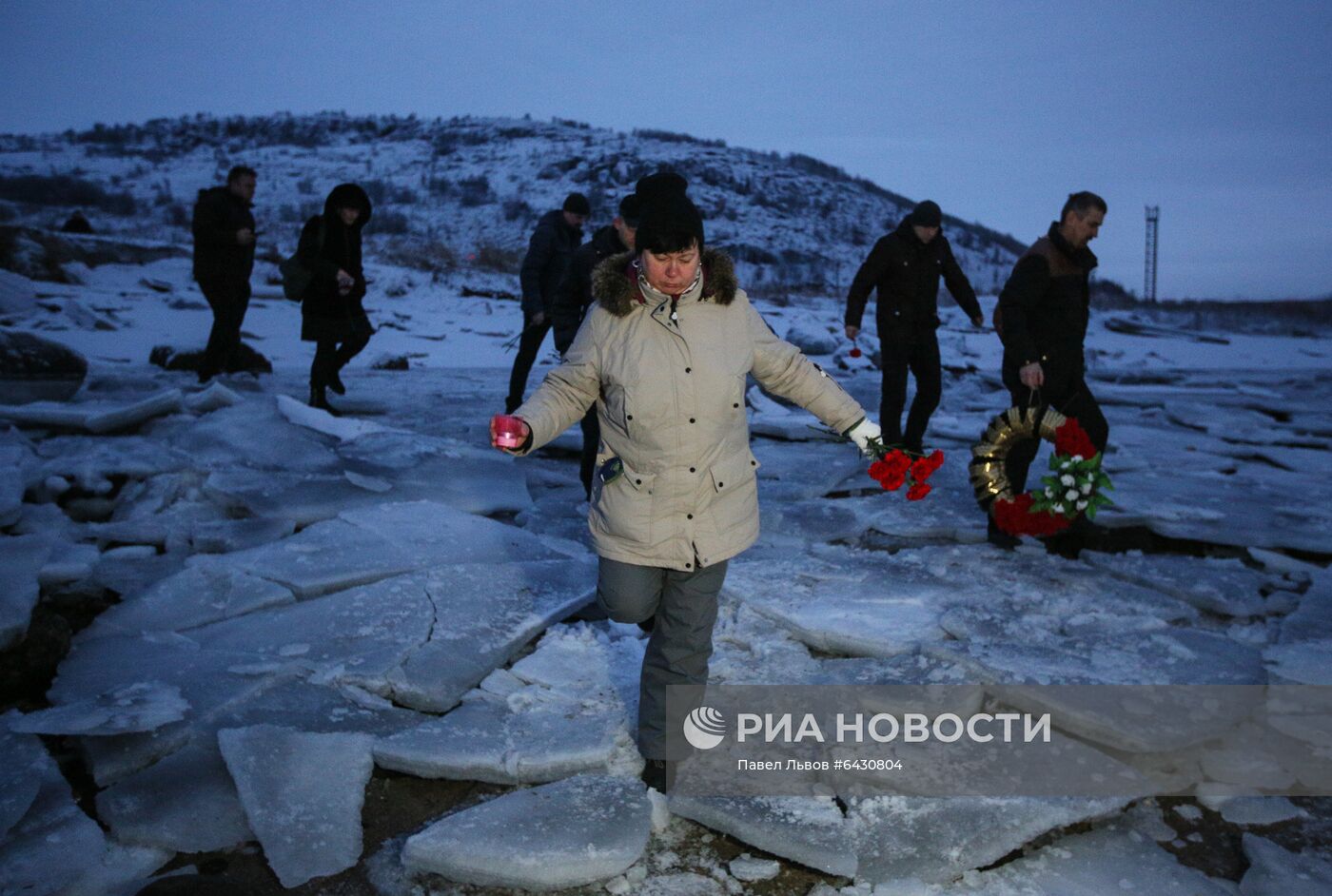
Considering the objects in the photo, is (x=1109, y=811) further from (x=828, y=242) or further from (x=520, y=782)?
(x=828, y=242)

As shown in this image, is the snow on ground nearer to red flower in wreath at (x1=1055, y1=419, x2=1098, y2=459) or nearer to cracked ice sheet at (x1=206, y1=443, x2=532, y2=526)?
cracked ice sheet at (x1=206, y1=443, x2=532, y2=526)

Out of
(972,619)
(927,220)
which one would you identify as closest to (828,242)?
(927,220)

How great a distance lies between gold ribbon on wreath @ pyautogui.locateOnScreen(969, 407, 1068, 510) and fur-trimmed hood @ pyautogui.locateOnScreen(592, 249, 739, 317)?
2.64 m

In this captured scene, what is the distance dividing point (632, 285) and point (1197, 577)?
3.23 metres

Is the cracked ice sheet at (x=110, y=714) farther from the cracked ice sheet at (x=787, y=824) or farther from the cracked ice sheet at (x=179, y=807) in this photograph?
the cracked ice sheet at (x=787, y=824)

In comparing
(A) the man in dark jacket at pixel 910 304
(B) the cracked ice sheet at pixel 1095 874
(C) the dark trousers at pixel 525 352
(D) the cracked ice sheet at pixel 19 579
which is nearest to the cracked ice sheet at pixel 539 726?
(B) the cracked ice sheet at pixel 1095 874

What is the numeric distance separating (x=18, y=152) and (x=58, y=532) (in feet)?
169

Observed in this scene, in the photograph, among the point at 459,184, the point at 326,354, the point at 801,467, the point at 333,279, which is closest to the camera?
the point at 801,467

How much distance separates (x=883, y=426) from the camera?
6176mm

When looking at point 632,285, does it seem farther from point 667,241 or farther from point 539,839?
point 539,839

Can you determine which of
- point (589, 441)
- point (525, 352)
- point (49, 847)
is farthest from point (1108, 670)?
point (525, 352)

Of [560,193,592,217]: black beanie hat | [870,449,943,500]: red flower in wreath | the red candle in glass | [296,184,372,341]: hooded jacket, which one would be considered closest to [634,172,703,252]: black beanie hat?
the red candle in glass

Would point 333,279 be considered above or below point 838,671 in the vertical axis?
above

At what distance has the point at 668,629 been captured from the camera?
2.79m
